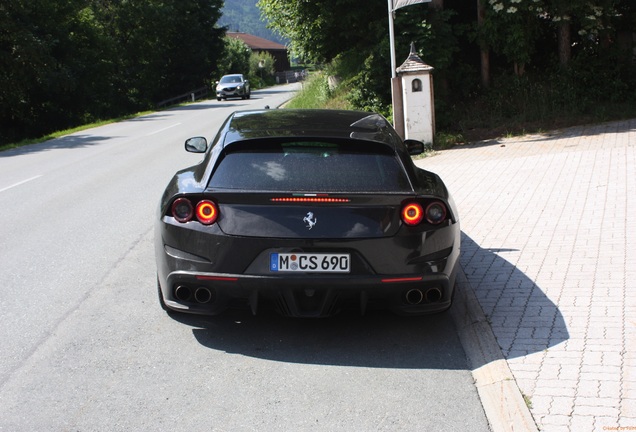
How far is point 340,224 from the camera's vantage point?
4969mm

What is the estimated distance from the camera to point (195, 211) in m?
5.13

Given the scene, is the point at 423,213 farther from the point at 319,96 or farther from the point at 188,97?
the point at 188,97

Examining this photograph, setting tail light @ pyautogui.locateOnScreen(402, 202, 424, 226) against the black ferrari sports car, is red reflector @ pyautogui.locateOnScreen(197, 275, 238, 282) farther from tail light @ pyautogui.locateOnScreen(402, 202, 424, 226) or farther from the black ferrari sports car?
tail light @ pyautogui.locateOnScreen(402, 202, 424, 226)

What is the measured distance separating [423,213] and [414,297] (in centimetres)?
56

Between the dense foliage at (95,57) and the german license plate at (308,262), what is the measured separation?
39.5 m

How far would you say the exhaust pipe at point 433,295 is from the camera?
5238 mm

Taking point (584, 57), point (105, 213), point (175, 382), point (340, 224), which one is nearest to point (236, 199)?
point (340, 224)

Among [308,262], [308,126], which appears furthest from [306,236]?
[308,126]

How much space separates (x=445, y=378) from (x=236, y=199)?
1.70m

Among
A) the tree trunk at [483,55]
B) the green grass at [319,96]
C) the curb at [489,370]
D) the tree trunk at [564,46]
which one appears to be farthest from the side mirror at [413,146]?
the green grass at [319,96]

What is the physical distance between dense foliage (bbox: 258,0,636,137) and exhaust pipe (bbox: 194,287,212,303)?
13560 mm

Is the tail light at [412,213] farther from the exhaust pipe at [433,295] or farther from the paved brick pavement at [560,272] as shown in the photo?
the paved brick pavement at [560,272]

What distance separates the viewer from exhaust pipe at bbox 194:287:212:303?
5.17 meters

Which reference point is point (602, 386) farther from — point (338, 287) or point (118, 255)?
point (118, 255)
